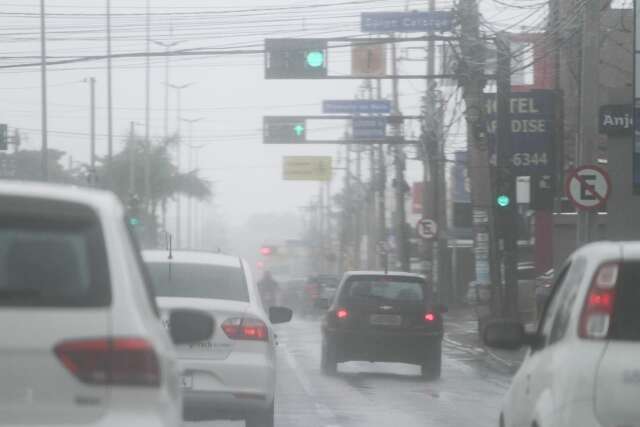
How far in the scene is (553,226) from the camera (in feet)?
134

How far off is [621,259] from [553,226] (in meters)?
34.4

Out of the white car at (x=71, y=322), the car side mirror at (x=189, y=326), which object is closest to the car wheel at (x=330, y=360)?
the car side mirror at (x=189, y=326)

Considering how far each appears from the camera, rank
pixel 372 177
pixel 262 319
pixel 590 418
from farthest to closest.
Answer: pixel 372 177
pixel 262 319
pixel 590 418

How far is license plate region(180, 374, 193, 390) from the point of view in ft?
37.9

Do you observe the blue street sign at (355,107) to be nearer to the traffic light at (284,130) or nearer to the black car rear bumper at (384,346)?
the traffic light at (284,130)

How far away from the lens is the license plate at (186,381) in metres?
11.5

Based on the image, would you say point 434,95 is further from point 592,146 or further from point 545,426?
point 545,426

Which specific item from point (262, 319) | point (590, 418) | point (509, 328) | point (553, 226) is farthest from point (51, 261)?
point (553, 226)

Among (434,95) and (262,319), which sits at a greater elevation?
(434,95)

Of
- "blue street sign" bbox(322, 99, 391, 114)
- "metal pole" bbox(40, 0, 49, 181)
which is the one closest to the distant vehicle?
"metal pole" bbox(40, 0, 49, 181)

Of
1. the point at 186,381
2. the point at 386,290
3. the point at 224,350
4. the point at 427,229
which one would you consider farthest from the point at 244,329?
the point at 427,229

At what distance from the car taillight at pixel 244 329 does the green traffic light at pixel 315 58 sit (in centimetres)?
1646

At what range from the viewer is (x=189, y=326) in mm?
7125

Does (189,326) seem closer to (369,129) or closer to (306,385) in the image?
(306,385)
